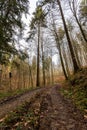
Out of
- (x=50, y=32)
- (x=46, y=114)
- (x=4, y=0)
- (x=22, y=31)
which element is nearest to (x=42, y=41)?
(x=50, y=32)

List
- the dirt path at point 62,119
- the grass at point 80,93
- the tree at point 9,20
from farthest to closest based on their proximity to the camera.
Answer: the tree at point 9,20 < the grass at point 80,93 < the dirt path at point 62,119

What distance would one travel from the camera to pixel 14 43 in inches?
491

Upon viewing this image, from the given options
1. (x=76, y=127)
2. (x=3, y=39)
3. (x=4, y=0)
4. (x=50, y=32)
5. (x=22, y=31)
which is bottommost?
(x=76, y=127)

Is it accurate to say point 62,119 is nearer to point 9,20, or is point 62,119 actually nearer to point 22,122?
point 22,122

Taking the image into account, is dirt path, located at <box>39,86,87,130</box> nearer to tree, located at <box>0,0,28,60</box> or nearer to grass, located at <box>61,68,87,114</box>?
grass, located at <box>61,68,87,114</box>

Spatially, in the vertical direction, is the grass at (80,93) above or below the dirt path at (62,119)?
above

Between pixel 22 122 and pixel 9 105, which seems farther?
pixel 9 105

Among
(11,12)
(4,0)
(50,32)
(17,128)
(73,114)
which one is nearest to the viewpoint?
(17,128)

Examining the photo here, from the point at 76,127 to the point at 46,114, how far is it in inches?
56.5

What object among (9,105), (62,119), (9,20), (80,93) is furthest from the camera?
(9,20)

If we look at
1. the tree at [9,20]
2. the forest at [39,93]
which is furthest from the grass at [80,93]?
the tree at [9,20]

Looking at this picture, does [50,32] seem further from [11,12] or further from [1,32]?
[1,32]

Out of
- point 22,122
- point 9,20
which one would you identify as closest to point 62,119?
point 22,122

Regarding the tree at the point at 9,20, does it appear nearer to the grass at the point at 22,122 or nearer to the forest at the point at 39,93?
the forest at the point at 39,93
